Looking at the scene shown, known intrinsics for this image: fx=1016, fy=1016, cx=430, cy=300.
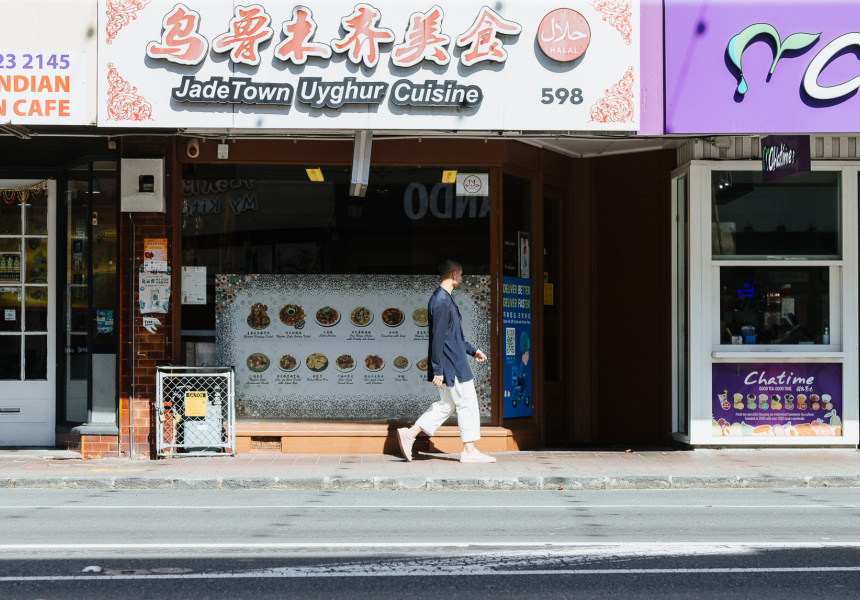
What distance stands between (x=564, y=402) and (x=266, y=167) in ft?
15.3

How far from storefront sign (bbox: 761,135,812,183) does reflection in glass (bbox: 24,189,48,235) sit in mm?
7918

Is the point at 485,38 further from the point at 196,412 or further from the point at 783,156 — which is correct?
the point at 196,412

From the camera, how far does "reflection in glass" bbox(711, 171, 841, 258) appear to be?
11.2m

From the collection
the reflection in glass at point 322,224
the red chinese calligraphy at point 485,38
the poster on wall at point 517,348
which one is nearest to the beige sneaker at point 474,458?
the poster on wall at point 517,348

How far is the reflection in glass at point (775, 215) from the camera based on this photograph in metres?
11.2

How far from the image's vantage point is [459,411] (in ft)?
34.2

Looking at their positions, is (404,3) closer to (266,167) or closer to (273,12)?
(273,12)

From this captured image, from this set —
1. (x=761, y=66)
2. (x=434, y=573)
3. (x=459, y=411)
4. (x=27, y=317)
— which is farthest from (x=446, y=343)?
(x=27, y=317)

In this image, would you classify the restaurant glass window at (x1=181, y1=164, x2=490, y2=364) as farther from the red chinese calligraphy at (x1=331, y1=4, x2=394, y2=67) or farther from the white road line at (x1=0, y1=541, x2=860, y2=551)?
the white road line at (x1=0, y1=541, x2=860, y2=551)

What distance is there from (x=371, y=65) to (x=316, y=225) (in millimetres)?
2000

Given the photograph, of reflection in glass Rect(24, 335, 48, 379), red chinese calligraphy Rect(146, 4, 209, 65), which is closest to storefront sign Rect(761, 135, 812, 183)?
red chinese calligraphy Rect(146, 4, 209, 65)

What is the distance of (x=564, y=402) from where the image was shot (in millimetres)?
12672

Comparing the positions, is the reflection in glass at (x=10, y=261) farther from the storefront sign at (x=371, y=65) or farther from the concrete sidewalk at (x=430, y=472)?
the storefront sign at (x=371, y=65)

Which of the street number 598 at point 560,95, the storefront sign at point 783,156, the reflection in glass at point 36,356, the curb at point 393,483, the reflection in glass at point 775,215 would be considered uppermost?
the street number 598 at point 560,95
